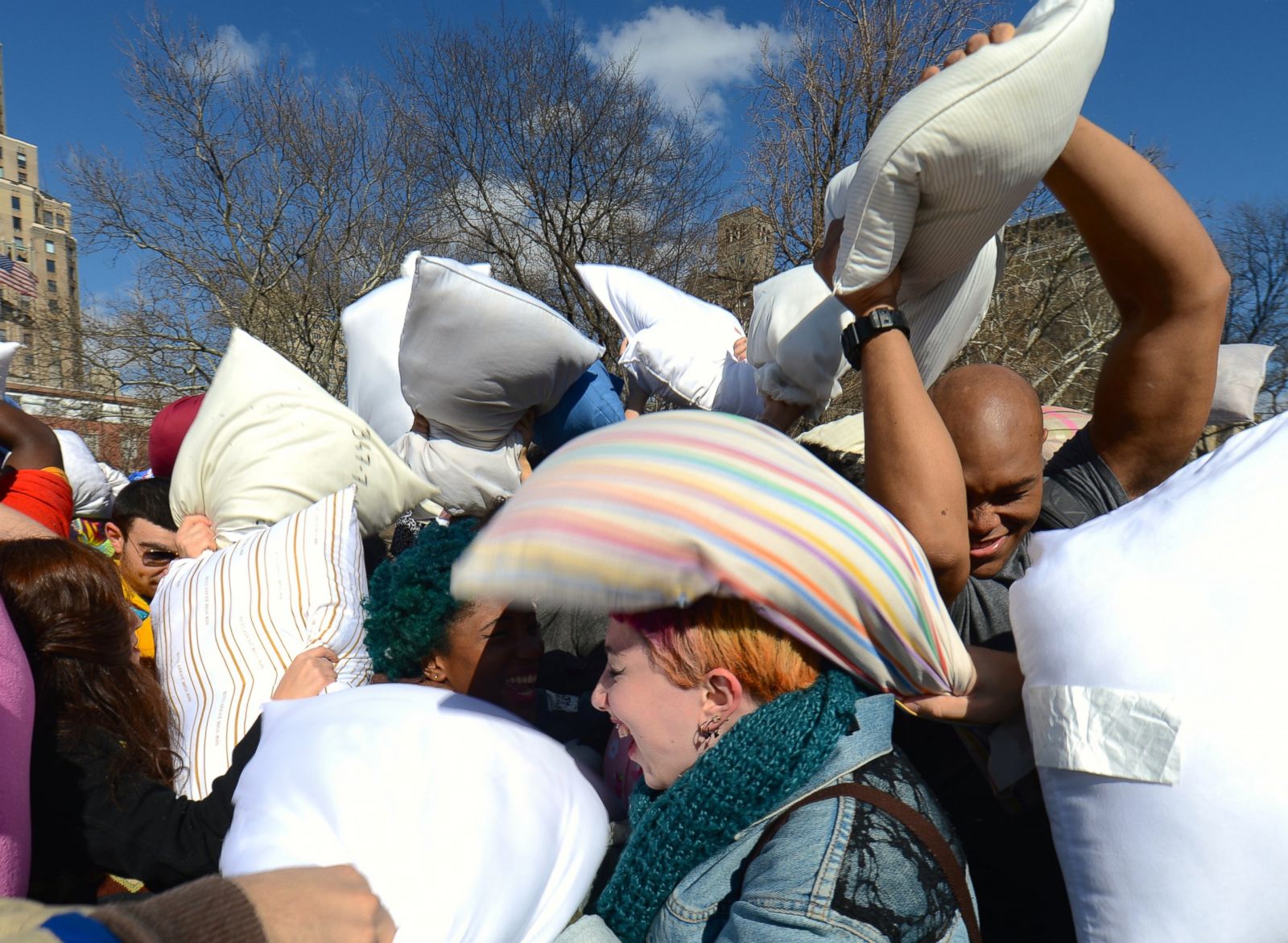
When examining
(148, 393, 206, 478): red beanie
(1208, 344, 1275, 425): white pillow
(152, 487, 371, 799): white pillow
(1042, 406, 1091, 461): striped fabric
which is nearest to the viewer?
(152, 487, 371, 799): white pillow

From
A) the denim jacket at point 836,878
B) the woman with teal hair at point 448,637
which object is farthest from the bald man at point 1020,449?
Result: the woman with teal hair at point 448,637

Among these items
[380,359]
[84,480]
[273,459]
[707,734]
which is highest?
[380,359]

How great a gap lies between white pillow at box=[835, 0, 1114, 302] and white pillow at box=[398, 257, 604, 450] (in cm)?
120

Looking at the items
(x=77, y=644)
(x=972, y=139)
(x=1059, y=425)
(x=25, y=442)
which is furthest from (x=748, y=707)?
(x=1059, y=425)

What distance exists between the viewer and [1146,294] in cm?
152

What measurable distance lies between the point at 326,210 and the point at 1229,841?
15040 millimetres

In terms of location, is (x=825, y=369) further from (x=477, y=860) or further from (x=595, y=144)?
(x=595, y=144)

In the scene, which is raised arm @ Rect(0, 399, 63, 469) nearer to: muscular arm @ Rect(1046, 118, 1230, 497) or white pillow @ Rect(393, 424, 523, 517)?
white pillow @ Rect(393, 424, 523, 517)

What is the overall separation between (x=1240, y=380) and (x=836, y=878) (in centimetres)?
252

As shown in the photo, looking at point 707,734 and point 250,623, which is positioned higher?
point 707,734

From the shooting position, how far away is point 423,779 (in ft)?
3.58

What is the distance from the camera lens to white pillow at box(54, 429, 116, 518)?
418 centimetres

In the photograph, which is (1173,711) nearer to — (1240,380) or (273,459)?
(273,459)

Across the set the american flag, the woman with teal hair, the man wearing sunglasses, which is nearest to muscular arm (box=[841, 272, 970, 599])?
the woman with teal hair
